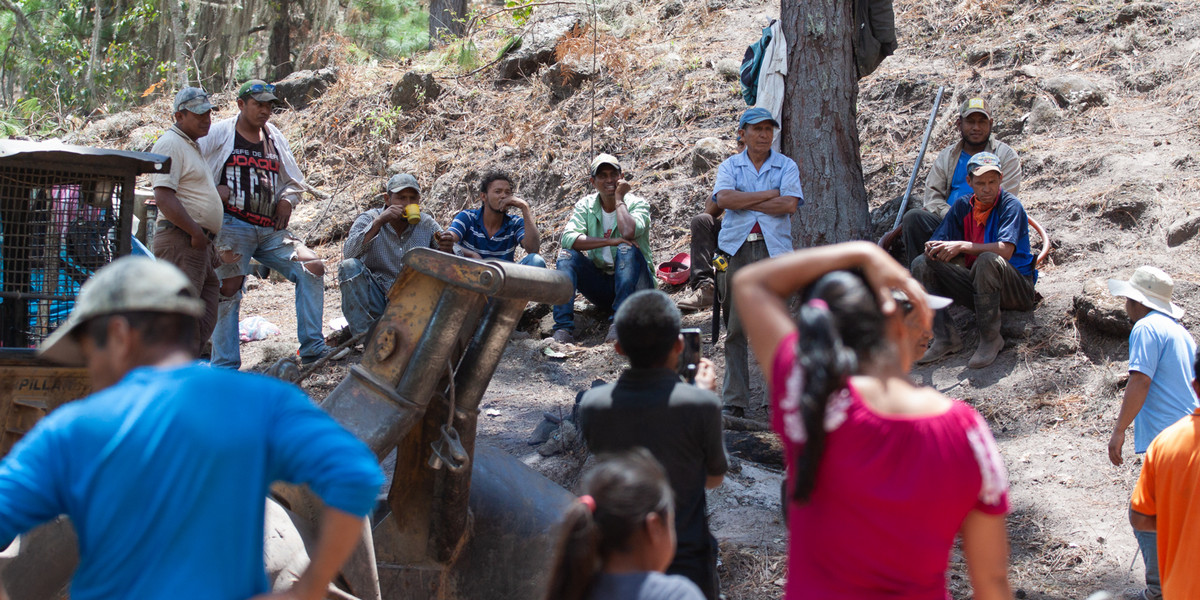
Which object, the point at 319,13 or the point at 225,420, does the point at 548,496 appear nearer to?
the point at 225,420

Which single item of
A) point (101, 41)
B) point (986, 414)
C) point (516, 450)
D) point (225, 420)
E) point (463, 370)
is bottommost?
point (516, 450)

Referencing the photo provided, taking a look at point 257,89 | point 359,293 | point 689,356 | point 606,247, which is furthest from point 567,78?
point 689,356

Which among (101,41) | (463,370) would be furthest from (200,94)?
(101,41)

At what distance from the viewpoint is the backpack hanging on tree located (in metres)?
7.53

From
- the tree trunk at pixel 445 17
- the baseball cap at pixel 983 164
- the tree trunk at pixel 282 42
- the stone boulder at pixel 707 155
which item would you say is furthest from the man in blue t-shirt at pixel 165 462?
the tree trunk at pixel 282 42

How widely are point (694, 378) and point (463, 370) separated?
1.02 meters

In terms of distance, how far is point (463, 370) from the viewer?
362 centimetres

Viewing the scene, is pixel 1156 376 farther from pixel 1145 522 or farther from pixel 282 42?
pixel 282 42

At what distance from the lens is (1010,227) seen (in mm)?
6234

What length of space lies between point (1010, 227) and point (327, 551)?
5.42 metres

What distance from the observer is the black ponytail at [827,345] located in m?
1.92

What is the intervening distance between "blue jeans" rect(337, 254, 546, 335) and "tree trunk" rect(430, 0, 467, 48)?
741 centimetres

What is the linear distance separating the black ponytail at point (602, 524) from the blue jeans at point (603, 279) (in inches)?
216

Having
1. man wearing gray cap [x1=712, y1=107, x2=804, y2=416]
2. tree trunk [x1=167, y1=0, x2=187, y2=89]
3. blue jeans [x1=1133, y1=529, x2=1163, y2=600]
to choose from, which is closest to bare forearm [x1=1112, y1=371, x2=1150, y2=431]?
blue jeans [x1=1133, y1=529, x2=1163, y2=600]
